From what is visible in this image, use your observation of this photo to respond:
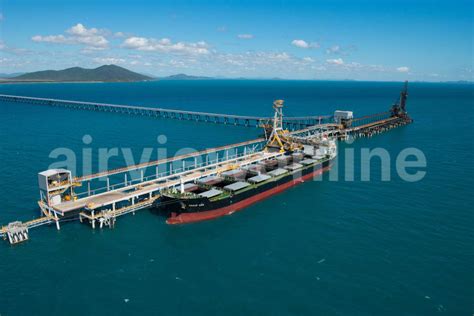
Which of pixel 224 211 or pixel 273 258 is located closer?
pixel 273 258

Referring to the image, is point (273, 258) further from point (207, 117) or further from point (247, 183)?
point (207, 117)

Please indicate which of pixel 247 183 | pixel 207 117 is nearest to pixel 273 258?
pixel 247 183

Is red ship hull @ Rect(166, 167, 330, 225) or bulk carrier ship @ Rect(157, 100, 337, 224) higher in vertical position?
bulk carrier ship @ Rect(157, 100, 337, 224)

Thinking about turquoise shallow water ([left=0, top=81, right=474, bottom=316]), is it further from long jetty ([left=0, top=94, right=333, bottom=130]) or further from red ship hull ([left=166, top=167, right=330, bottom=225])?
long jetty ([left=0, top=94, right=333, bottom=130])

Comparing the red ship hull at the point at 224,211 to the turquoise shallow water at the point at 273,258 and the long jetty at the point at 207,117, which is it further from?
the long jetty at the point at 207,117

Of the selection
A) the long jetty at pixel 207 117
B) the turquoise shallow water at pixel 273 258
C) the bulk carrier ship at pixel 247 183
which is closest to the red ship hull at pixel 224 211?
the bulk carrier ship at pixel 247 183

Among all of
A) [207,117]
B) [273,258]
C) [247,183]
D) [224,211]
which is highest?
[207,117]

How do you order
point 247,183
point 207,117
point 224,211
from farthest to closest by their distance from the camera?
point 207,117 < point 247,183 < point 224,211

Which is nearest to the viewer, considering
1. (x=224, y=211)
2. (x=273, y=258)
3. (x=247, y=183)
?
(x=273, y=258)

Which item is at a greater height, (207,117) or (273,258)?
(207,117)

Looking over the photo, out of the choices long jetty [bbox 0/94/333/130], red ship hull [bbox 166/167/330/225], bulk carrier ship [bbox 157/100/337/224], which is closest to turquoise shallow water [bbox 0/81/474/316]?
red ship hull [bbox 166/167/330/225]
